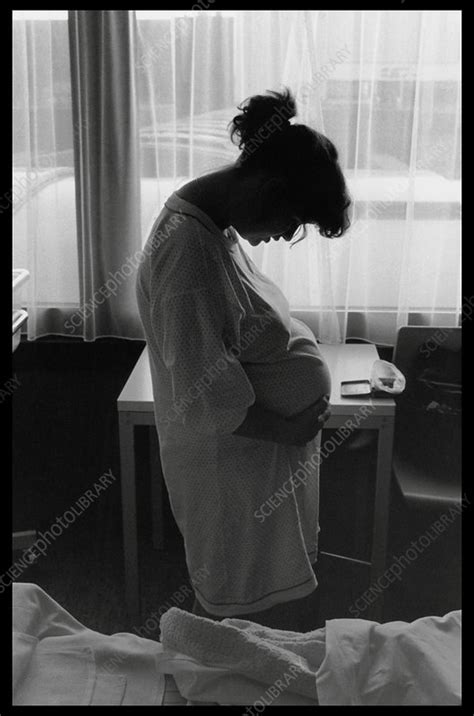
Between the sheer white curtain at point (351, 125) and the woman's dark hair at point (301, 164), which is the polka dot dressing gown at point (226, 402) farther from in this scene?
the sheer white curtain at point (351, 125)

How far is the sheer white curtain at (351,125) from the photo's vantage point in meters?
2.28

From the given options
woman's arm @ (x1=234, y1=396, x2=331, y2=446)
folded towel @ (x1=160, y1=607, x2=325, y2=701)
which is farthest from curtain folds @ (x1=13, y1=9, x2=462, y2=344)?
folded towel @ (x1=160, y1=607, x2=325, y2=701)

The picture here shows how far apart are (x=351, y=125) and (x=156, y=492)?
129 cm

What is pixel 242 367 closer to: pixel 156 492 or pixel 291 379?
pixel 291 379

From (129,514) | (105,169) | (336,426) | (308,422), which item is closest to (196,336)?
(308,422)

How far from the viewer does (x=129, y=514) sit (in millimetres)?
2064

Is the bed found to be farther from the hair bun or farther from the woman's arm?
the hair bun

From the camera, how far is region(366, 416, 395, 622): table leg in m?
1.99

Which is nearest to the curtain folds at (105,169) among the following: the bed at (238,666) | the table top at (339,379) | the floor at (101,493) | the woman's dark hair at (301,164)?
the floor at (101,493)

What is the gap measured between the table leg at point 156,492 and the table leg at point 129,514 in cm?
37

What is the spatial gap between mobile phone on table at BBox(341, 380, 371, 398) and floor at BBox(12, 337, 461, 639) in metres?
0.37
